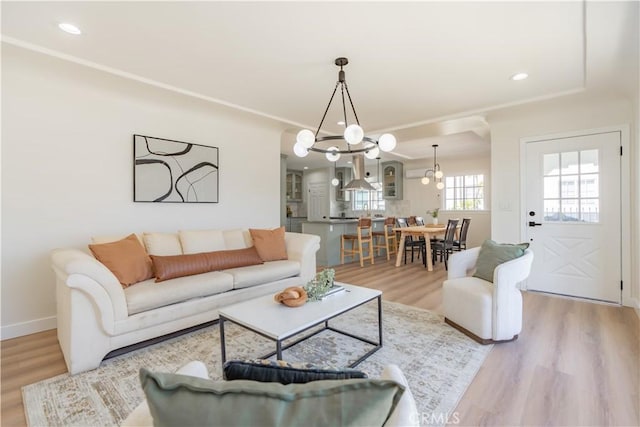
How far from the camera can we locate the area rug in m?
1.73

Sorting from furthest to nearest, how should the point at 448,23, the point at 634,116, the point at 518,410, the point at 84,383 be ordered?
the point at 634,116, the point at 448,23, the point at 84,383, the point at 518,410

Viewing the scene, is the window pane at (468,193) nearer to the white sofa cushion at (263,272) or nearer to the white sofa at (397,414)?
the white sofa cushion at (263,272)

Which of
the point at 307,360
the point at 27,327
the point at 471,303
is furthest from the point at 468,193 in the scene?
the point at 27,327

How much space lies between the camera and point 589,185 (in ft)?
12.2

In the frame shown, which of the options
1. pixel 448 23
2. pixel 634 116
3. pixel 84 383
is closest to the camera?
pixel 84 383

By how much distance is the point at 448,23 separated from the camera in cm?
212

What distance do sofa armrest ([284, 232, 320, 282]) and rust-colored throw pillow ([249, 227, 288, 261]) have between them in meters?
0.09

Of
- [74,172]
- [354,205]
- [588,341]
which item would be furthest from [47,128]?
[354,205]

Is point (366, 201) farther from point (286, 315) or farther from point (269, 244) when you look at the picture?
point (286, 315)

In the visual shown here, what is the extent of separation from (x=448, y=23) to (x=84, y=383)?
347 cm

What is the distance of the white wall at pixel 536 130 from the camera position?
11.2 ft

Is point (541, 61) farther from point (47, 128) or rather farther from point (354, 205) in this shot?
point (354, 205)

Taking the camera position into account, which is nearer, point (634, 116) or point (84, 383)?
point (84, 383)

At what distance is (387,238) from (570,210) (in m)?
3.37
